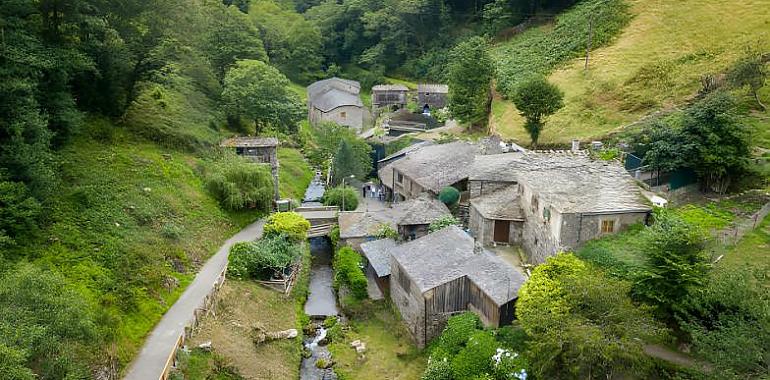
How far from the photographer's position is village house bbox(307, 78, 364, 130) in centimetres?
6469

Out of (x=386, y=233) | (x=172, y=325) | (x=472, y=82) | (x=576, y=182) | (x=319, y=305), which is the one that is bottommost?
(x=319, y=305)

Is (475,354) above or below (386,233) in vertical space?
below

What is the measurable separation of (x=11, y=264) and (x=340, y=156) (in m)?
28.2

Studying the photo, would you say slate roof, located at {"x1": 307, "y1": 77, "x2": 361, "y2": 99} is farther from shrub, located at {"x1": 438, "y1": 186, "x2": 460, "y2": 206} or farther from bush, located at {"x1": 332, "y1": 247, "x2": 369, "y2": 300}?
bush, located at {"x1": 332, "y1": 247, "x2": 369, "y2": 300}

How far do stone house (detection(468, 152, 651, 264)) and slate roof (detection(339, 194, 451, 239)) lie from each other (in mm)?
2438

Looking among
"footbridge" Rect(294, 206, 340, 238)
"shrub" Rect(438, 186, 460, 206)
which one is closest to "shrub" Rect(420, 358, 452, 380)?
"shrub" Rect(438, 186, 460, 206)

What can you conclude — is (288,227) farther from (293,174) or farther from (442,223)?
(293,174)

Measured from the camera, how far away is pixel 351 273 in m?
32.8

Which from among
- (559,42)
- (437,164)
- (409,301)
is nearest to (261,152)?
(437,164)

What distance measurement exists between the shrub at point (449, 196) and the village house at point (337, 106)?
28.3 meters

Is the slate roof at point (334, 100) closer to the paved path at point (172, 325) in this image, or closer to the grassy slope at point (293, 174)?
the grassy slope at point (293, 174)

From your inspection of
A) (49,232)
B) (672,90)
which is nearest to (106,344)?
(49,232)

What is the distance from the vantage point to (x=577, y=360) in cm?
1920

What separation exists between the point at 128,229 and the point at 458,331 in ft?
59.4
